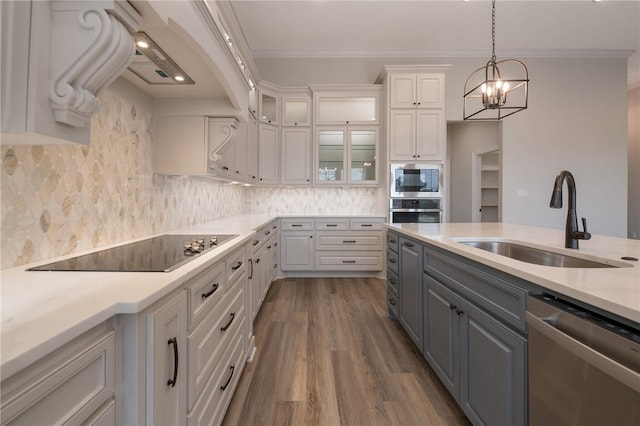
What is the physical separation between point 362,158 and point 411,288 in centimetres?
268

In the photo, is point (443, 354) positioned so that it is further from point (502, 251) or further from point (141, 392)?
point (141, 392)

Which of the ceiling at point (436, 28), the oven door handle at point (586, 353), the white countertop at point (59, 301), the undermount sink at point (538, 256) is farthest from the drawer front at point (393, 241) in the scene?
the ceiling at point (436, 28)

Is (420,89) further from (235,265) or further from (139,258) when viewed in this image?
(139,258)

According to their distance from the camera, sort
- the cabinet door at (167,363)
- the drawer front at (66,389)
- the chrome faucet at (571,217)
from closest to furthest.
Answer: the drawer front at (66,389), the cabinet door at (167,363), the chrome faucet at (571,217)

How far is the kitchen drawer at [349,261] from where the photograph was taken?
424cm

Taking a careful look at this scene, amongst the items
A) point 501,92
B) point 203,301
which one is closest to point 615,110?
point 501,92

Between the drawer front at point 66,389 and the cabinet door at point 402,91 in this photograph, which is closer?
the drawer front at point 66,389

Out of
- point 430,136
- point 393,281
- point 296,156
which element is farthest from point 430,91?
point 393,281

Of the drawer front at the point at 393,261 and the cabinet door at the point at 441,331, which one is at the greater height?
the drawer front at the point at 393,261

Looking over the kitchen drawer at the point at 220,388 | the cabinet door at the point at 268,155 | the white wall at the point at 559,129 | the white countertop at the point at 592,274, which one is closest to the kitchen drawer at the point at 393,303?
the white countertop at the point at 592,274

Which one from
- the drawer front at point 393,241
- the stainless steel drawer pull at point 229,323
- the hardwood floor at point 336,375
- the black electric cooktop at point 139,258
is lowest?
the hardwood floor at point 336,375

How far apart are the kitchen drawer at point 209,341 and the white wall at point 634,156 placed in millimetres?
7698

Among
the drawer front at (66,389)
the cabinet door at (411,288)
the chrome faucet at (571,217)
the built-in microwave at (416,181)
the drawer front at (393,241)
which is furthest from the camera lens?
the built-in microwave at (416,181)

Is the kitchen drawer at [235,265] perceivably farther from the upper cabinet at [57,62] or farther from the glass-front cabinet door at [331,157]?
the glass-front cabinet door at [331,157]
